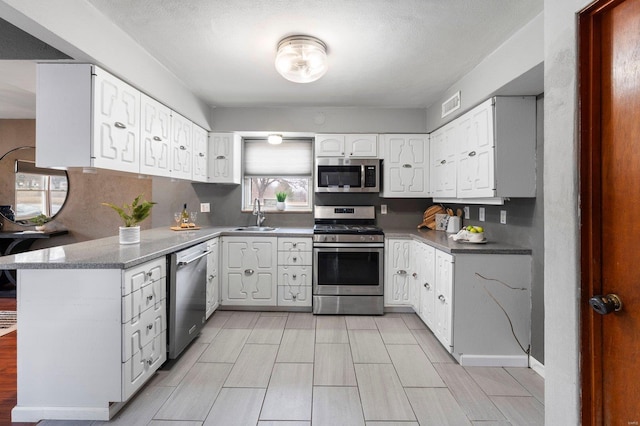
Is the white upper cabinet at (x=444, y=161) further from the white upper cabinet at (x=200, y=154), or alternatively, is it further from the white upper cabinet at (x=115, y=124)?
the white upper cabinet at (x=115, y=124)

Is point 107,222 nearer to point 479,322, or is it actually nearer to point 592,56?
point 479,322

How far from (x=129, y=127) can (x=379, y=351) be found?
8.86 ft

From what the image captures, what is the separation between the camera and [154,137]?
2.73 m

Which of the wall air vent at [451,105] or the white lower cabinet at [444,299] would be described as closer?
the white lower cabinet at [444,299]

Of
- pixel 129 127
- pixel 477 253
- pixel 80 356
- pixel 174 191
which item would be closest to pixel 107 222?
pixel 174 191

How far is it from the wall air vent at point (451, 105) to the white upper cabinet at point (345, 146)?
870 millimetres

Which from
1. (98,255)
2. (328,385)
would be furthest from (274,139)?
(328,385)

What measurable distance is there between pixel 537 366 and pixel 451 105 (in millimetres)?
2378

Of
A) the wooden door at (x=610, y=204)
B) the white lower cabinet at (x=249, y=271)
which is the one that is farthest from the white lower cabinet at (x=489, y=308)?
the white lower cabinet at (x=249, y=271)

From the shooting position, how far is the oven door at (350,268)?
3.60 meters

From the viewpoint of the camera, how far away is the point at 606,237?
3.64 feet

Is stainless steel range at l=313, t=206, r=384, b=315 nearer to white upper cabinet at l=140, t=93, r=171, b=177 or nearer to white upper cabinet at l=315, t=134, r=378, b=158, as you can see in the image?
white upper cabinet at l=315, t=134, r=378, b=158

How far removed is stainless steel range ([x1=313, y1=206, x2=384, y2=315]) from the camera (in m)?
3.60

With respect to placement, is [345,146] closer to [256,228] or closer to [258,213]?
[258,213]
